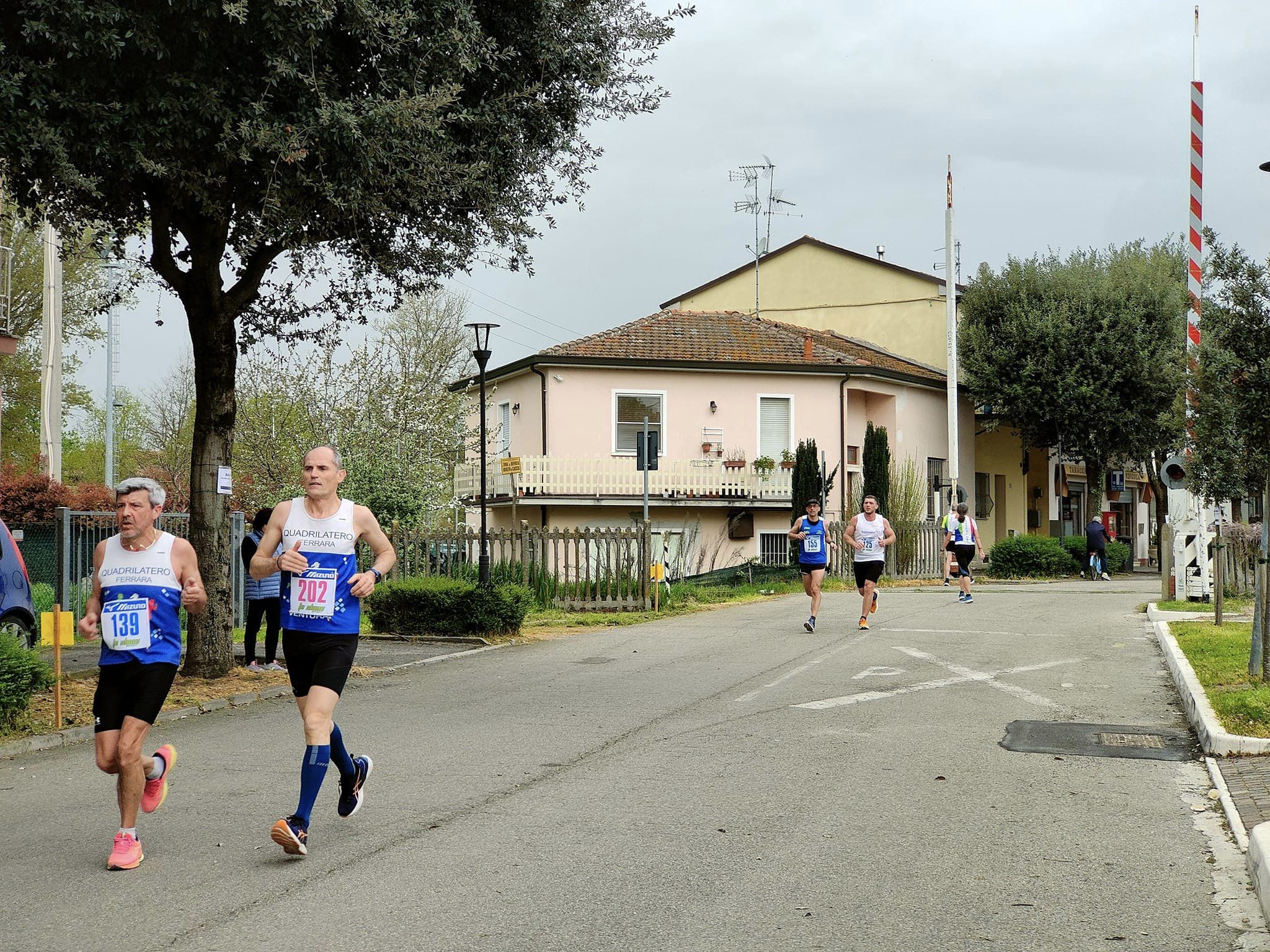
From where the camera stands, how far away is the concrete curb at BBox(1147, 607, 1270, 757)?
8.41 metres

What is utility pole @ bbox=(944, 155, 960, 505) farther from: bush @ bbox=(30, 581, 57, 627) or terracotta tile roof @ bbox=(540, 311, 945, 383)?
bush @ bbox=(30, 581, 57, 627)

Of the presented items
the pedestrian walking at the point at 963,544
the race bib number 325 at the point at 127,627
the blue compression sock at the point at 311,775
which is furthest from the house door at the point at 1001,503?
the race bib number 325 at the point at 127,627

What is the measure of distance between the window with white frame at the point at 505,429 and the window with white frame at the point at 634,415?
3466mm

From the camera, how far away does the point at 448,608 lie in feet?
→ 57.2

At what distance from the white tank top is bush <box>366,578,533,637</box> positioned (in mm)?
4595

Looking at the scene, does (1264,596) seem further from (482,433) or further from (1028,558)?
(1028,558)

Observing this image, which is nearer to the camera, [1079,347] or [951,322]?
[951,322]

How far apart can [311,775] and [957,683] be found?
7.71 m

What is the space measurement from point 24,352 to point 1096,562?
3150 cm

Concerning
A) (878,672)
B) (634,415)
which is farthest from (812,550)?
(634,415)

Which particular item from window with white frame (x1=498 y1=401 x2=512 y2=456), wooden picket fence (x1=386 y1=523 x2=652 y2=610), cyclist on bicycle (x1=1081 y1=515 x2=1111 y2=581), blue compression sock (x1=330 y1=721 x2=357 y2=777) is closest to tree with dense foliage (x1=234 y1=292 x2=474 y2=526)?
window with white frame (x1=498 y1=401 x2=512 y2=456)

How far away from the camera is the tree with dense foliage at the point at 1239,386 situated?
1036cm

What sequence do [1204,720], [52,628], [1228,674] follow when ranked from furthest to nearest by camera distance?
[1228,674], [52,628], [1204,720]

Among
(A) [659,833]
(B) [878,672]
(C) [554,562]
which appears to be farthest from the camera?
(C) [554,562]
